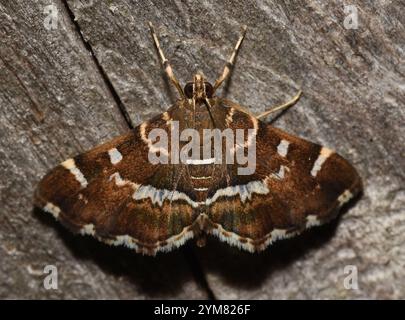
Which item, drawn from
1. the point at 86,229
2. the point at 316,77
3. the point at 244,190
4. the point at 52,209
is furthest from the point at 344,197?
the point at 52,209

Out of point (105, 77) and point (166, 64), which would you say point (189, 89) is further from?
point (105, 77)

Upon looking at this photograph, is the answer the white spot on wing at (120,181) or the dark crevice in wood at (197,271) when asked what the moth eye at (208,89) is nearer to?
the white spot on wing at (120,181)

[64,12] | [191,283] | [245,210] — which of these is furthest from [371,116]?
[64,12]

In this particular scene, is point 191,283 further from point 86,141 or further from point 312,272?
point 86,141

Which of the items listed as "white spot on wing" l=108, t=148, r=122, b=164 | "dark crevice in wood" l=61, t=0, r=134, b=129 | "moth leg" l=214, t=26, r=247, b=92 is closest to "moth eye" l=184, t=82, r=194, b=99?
"moth leg" l=214, t=26, r=247, b=92

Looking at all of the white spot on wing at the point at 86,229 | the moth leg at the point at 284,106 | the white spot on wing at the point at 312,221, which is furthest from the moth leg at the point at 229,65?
the white spot on wing at the point at 86,229

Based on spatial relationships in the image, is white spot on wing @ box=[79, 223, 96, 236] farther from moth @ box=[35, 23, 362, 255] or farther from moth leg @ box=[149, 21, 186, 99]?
moth leg @ box=[149, 21, 186, 99]
